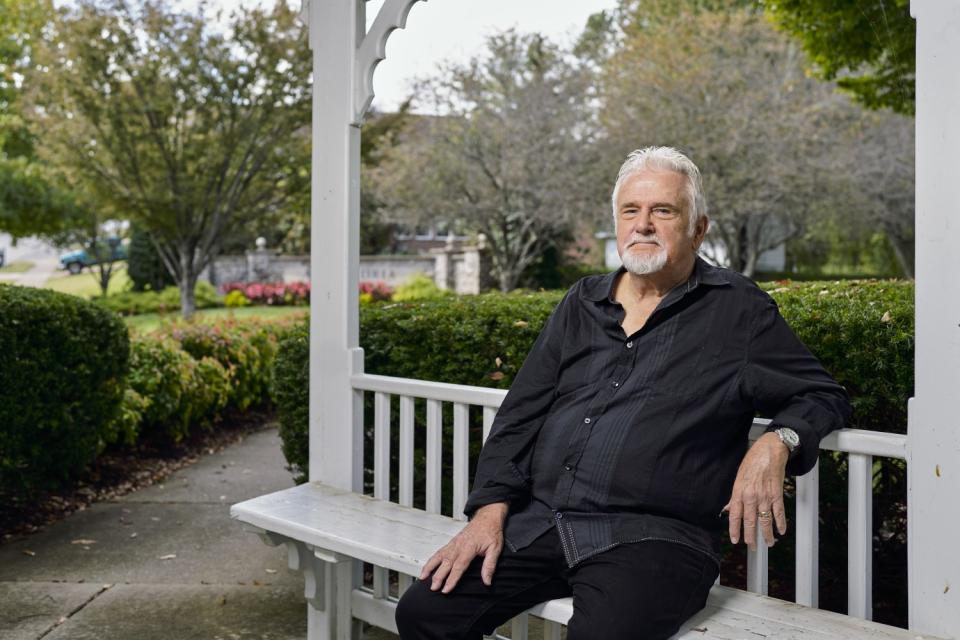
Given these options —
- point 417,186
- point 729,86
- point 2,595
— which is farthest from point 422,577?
point 729,86

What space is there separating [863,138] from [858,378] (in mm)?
19071

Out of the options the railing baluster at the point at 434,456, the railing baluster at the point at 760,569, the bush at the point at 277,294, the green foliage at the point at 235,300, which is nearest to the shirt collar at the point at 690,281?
the railing baluster at the point at 760,569

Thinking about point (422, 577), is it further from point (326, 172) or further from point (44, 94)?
point (44, 94)

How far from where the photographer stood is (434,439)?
329 centimetres

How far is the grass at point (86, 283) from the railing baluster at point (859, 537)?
85.1 ft

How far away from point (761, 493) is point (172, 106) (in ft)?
43.6

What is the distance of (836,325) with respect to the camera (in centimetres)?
292

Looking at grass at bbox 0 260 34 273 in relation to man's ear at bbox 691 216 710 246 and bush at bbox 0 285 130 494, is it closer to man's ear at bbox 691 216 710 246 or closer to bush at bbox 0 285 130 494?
bush at bbox 0 285 130 494

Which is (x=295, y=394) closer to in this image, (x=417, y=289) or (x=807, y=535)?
(x=807, y=535)

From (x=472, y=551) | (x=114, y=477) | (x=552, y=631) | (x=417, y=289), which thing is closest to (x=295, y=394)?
(x=552, y=631)

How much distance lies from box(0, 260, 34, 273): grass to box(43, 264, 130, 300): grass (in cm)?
503

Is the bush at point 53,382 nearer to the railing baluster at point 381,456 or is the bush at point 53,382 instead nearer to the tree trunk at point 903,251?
the railing baluster at point 381,456

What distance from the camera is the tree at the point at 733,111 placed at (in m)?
17.7

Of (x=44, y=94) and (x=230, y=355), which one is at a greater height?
(x=44, y=94)
